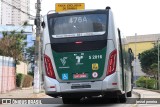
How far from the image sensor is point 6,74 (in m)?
34.8

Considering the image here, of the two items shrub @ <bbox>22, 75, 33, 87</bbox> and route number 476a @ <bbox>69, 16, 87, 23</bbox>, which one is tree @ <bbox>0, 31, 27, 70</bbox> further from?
route number 476a @ <bbox>69, 16, 87, 23</bbox>

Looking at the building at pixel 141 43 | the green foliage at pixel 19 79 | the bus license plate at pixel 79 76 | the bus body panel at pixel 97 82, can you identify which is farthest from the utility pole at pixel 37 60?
the building at pixel 141 43

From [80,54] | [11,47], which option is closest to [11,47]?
[11,47]

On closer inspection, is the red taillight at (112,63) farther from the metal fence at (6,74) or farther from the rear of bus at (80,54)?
the metal fence at (6,74)

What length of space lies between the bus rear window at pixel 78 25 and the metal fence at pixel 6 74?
18.2 m

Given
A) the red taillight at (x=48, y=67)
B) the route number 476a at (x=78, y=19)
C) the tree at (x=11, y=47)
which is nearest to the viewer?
the red taillight at (x=48, y=67)

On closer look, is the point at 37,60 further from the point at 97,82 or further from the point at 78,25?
the point at 97,82

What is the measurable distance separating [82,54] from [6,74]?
21.7 metres

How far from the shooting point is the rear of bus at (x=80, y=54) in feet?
46.3

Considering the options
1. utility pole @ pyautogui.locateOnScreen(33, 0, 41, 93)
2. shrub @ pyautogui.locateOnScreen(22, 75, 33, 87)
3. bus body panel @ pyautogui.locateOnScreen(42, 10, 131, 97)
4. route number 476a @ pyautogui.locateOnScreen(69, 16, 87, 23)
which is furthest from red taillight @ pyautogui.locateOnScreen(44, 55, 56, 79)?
shrub @ pyautogui.locateOnScreen(22, 75, 33, 87)

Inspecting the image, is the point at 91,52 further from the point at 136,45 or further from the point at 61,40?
the point at 136,45

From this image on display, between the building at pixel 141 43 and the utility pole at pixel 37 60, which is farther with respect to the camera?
the building at pixel 141 43

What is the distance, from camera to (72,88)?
46.5ft

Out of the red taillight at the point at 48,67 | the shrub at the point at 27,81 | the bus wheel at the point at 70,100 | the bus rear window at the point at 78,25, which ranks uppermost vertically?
A: the bus rear window at the point at 78,25
